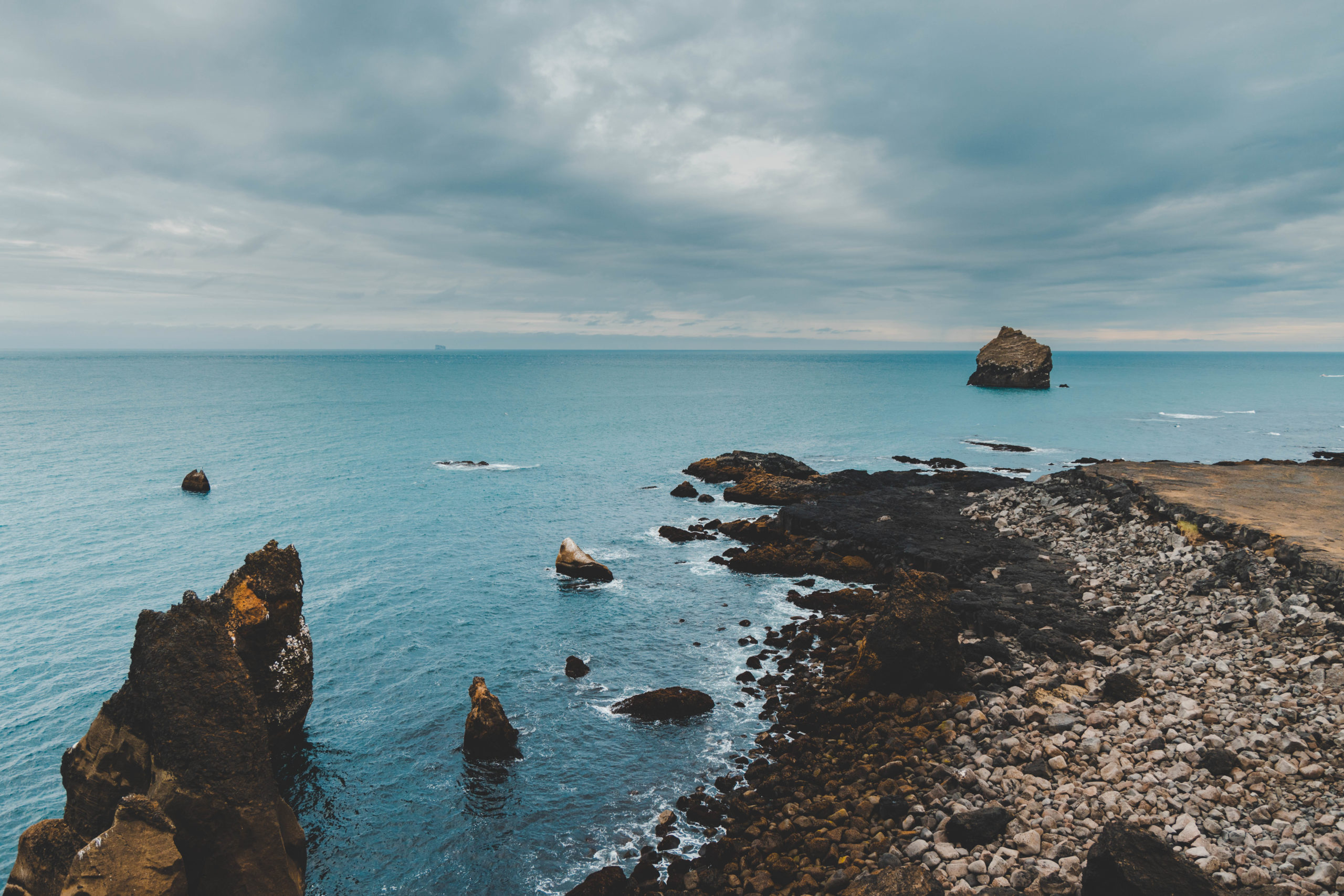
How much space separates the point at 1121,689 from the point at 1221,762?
377cm

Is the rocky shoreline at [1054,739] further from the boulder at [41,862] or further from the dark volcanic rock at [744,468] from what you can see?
the dark volcanic rock at [744,468]

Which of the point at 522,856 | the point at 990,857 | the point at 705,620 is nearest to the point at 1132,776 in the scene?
the point at 990,857

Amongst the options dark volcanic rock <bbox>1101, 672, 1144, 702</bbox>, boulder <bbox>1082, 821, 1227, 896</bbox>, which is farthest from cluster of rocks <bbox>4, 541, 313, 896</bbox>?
dark volcanic rock <bbox>1101, 672, 1144, 702</bbox>

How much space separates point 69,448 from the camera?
74.8m

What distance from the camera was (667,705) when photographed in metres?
21.8

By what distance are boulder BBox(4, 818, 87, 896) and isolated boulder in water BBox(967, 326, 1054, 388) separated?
18909cm

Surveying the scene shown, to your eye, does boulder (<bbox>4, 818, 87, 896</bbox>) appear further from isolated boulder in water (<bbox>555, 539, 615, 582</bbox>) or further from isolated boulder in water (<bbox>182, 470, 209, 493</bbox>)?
isolated boulder in water (<bbox>182, 470, 209, 493</bbox>)

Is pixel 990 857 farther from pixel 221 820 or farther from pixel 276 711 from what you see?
pixel 276 711

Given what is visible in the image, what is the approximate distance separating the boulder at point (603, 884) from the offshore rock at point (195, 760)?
238 inches

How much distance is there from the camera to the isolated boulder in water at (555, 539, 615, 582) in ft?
114

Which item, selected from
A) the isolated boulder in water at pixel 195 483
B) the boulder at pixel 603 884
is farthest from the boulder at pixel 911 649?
the isolated boulder in water at pixel 195 483

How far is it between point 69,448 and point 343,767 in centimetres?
8307

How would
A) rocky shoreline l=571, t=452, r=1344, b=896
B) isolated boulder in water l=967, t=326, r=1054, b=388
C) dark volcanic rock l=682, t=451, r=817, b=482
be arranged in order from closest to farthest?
1. rocky shoreline l=571, t=452, r=1344, b=896
2. dark volcanic rock l=682, t=451, r=817, b=482
3. isolated boulder in water l=967, t=326, r=1054, b=388

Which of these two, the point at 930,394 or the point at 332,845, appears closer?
the point at 332,845
